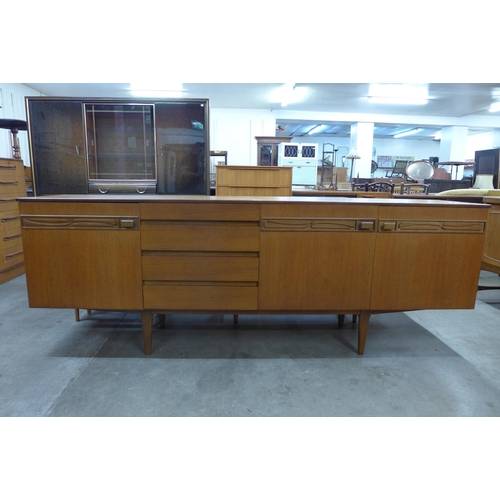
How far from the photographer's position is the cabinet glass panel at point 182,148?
357 centimetres

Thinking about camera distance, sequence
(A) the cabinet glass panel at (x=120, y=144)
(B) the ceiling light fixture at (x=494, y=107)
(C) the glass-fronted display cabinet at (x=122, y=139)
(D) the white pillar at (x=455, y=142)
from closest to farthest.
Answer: (C) the glass-fronted display cabinet at (x=122, y=139)
(A) the cabinet glass panel at (x=120, y=144)
(B) the ceiling light fixture at (x=494, y=107)
(D) the white pillar at (x=455, y=142)

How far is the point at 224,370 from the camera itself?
73.5 inches

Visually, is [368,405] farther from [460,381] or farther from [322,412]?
[460,381]

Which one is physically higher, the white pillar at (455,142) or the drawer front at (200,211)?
the white pillar at (455,142)

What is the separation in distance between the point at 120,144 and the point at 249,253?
2829 mm

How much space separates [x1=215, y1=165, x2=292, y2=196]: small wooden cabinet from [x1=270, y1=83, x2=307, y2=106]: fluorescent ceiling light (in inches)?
135

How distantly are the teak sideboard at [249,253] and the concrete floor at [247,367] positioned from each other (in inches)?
13.8

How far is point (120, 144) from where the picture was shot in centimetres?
388

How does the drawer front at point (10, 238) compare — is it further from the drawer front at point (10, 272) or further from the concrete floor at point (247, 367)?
the concrete floor at point (247, 367)

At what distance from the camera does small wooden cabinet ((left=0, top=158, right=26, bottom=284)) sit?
338 cm

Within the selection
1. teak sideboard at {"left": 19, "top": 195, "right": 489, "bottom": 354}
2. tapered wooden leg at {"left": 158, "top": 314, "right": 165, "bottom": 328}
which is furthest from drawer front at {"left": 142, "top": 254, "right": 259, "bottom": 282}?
tapered wooden leg at {"left": 158, "top": 314, "right": 165, "bottom": 328}

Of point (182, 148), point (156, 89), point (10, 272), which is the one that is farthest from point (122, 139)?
point (156, 89)

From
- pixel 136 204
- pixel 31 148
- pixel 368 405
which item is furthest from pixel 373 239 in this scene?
pixel 31 148

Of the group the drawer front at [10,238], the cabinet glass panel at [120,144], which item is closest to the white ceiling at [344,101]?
the cabinet glass panel at [120,144]
